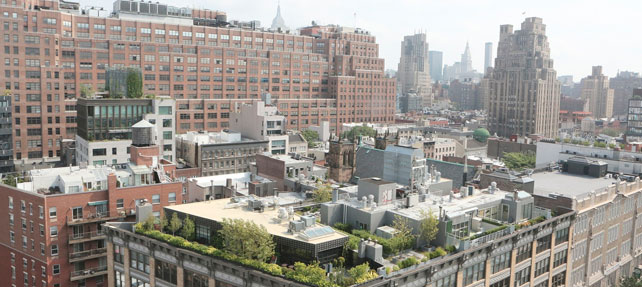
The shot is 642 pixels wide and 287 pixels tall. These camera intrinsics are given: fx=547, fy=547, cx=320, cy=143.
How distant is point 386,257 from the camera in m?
48.1

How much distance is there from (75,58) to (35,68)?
13729mm

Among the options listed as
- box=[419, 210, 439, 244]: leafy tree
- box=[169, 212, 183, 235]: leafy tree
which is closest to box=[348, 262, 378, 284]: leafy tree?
box=[419, 210, 439, 244]: leafy tree

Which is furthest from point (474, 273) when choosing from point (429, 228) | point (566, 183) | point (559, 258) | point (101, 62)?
point (101, 62)

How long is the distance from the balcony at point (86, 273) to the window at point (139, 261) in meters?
17.9

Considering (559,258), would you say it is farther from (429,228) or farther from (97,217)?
(97,217)

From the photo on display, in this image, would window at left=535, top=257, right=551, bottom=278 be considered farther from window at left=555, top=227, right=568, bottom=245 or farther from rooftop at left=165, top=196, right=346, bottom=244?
rooftop at left=165, top=196, right=346, bottom=244

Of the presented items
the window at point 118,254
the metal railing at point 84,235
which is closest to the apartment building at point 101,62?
the metal railing at point 84,235

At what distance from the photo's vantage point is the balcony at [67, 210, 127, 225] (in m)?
67.9

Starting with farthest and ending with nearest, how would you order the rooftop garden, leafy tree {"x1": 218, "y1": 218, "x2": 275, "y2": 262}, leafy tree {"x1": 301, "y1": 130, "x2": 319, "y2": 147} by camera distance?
leafy tree {"x1": 301, "y1": 130, "x2": 319, "y2": 147} → leafy tree {"x1": 218, "y1": 218, "x2": 275, "y2": 262} → the rooftop garden

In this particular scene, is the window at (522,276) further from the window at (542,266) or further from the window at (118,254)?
the window at (118,254)

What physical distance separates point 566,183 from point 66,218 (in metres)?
69.5

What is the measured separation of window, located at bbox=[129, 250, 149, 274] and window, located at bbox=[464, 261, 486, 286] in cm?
3116

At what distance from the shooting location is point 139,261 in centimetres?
5541

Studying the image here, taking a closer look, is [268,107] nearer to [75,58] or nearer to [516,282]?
[75,58]
